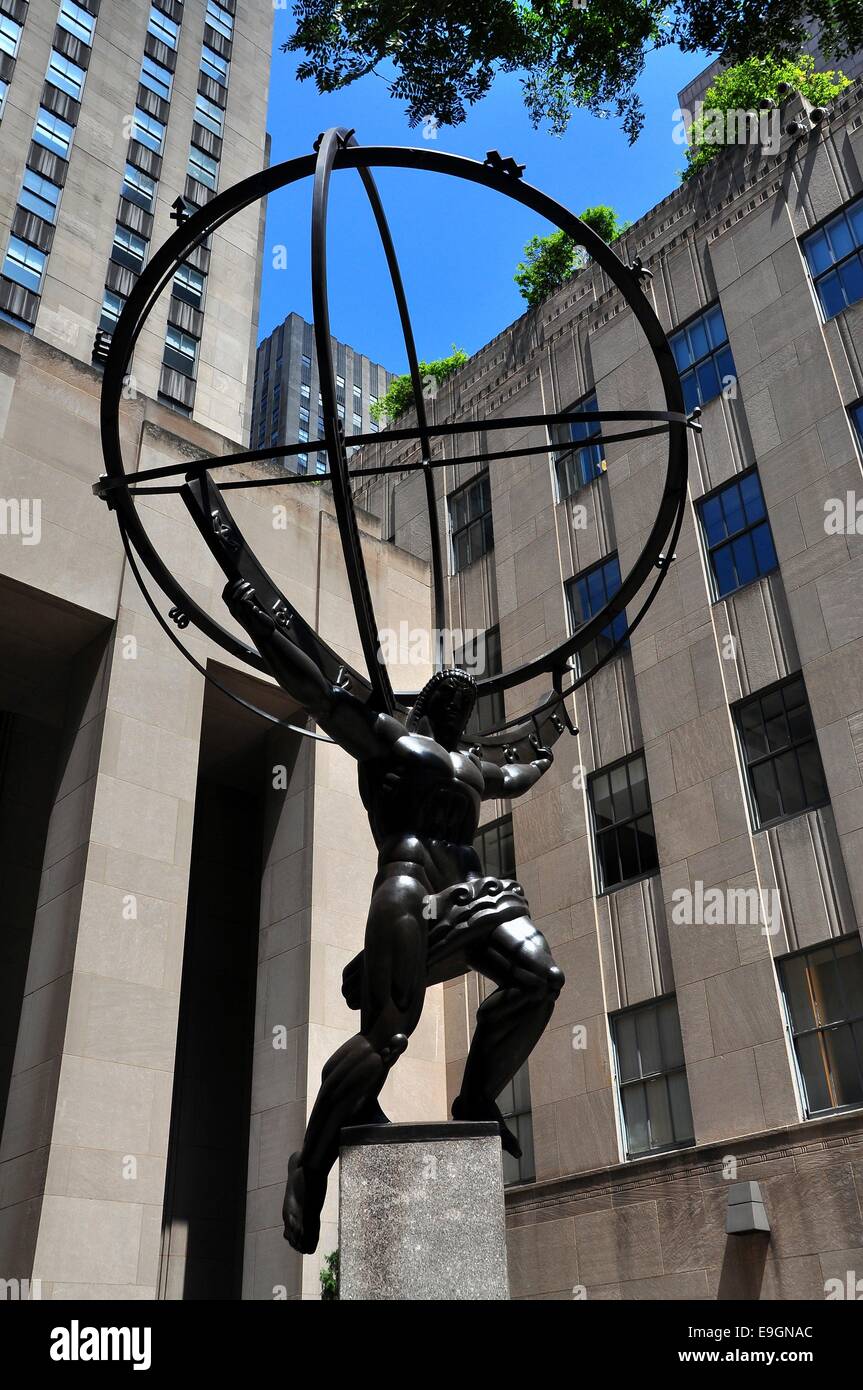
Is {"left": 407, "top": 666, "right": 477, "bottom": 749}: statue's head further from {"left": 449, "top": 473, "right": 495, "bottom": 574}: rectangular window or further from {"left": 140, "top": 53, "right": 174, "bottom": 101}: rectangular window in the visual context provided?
{"left": 140, "top": 53, "right": 174, "bottom": 101}: rectangular window

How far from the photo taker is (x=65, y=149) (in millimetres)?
47438

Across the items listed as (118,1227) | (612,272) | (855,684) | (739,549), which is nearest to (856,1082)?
(855,684)

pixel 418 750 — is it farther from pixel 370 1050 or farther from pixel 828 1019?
pixel 828 1019

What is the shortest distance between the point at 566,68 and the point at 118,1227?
16.4 meters

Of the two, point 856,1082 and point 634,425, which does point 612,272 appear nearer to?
point 856,1082

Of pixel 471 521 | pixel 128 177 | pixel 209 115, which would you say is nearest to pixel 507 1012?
pixel 471 521

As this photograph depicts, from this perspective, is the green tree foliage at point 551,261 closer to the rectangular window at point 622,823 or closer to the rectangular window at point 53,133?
the rectangular window at point 622,823

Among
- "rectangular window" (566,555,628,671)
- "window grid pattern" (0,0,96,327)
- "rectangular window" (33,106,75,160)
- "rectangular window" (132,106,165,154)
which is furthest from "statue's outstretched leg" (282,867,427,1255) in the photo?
"rectangular window" (132,106,165,154)

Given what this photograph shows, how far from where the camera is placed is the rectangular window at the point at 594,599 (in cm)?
2306

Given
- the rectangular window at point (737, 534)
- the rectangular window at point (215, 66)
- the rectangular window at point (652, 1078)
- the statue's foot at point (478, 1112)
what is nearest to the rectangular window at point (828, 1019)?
the rectangular window at point (652, 1078)

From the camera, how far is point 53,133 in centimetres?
4719

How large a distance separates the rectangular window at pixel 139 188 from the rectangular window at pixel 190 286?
10.0 feet

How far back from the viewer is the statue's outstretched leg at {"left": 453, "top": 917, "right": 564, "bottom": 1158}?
6.62 meters
